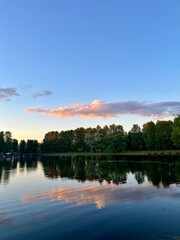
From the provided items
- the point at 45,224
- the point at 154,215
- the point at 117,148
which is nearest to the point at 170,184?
the point at 154,215

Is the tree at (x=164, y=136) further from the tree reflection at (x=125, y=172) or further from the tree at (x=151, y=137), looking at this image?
the tree reflection at (x=125, y=172)

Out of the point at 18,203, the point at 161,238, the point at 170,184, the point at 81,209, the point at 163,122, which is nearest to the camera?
the point at 161,238

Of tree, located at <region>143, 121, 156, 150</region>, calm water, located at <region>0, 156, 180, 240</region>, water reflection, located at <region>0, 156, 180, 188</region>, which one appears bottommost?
calm water, located at <region>0, 156, 180, 240</region>

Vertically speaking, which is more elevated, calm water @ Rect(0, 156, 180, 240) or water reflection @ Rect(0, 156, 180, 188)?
water reflection @ Rect(0, 156, 180, 188)

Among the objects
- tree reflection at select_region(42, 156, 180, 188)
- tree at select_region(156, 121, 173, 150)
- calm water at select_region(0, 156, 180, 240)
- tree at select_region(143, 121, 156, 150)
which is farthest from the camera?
tree at select_region(143, 121, 156, 150)

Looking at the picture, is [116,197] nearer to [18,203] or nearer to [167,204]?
[167,204]

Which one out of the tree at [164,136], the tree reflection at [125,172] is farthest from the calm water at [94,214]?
the tree at [164,136]

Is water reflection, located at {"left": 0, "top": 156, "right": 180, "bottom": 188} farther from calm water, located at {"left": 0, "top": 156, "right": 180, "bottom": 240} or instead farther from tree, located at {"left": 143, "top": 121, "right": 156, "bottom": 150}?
tree, located at {"left": 143, "top": 121, "right": 156, "bottom": 150}

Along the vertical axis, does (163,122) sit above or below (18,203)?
above

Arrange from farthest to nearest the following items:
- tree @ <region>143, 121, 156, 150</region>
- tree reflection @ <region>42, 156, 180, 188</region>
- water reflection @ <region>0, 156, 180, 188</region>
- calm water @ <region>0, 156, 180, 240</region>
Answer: tree @ <region>143, 121, 156, 150</region> → water reflection @ <region>0, 156, 180, 188</region> → tree reflection @ <region>42, 156, 180, 188</region> → calm water @ <region>0, 156, 180, 240</region>

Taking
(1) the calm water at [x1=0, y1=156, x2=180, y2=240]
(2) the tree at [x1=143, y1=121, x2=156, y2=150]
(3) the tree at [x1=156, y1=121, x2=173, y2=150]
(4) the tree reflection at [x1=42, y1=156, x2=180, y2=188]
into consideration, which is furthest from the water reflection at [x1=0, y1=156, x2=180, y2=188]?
(2) the tree at [x1=143, y1=121, x2=156, y2=150]

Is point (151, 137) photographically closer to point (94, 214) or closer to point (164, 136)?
point (164, 136)

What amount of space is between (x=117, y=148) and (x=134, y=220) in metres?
165

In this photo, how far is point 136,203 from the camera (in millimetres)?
33406
